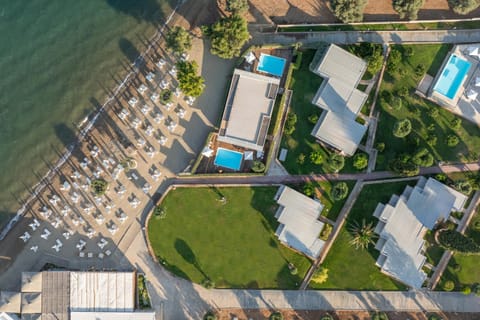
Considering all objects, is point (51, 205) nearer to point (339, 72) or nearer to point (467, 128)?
point (339, 72)

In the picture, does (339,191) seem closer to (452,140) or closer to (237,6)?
(452,140)

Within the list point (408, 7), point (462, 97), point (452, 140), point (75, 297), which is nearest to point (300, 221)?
point (452, 140)

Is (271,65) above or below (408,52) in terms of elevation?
below

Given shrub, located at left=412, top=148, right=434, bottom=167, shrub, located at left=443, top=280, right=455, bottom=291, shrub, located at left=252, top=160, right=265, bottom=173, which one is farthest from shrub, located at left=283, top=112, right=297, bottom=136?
shrub, located at left=443, top=280, right=455, bottom=291

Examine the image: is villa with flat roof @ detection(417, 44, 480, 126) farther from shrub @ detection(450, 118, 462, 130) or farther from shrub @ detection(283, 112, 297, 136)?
shrub @ detection(283, 112, 297, 136)

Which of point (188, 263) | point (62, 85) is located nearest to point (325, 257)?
point (188, 263)

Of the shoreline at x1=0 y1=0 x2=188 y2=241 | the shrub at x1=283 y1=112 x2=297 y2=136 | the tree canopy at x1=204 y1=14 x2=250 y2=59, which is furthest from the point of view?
the shoreline at x1=0 y1=0 x2=188 y2=241
